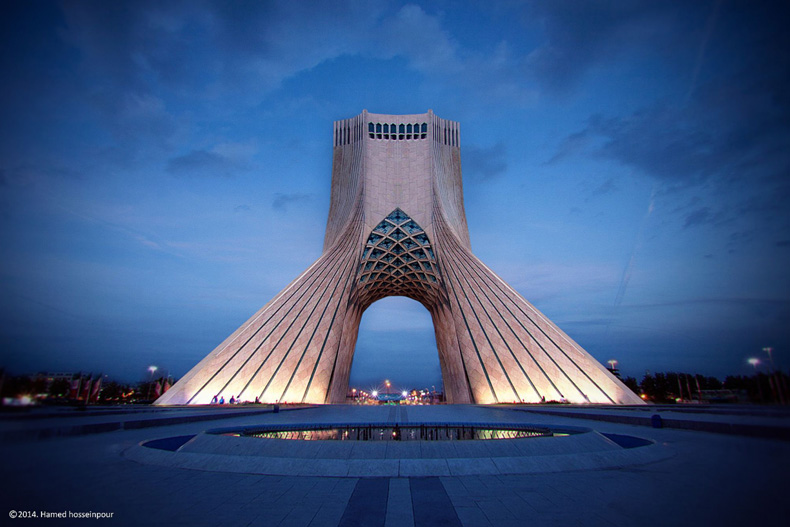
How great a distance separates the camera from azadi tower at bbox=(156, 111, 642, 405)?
16.1 m

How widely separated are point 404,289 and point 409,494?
26.0m

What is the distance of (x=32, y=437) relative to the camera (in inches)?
Result: 63.1

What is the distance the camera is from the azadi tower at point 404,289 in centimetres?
1608

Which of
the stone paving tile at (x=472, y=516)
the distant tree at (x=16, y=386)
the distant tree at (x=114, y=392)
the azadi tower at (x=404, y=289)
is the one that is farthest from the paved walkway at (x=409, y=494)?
the distant tree at (x=114, y=392)

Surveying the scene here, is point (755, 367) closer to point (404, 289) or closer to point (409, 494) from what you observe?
point (409, 494)

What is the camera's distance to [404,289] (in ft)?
96.6

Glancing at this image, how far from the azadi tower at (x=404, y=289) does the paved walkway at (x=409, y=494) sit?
39.7 ft

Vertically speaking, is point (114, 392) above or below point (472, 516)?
above

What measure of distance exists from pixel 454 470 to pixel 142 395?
102 feet

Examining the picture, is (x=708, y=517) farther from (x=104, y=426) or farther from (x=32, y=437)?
(x=104, y=426)

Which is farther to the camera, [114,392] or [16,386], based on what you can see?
[114,392]

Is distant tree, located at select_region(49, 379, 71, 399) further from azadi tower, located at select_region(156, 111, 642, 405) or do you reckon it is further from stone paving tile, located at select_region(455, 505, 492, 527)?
azadi tower, located at select_region(156, 111, 642, 405)

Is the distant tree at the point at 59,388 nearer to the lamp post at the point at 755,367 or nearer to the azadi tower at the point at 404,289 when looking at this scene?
the lamp post at the point at 755,367

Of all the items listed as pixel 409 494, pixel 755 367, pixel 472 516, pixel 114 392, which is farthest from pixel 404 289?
pixel 755 367
